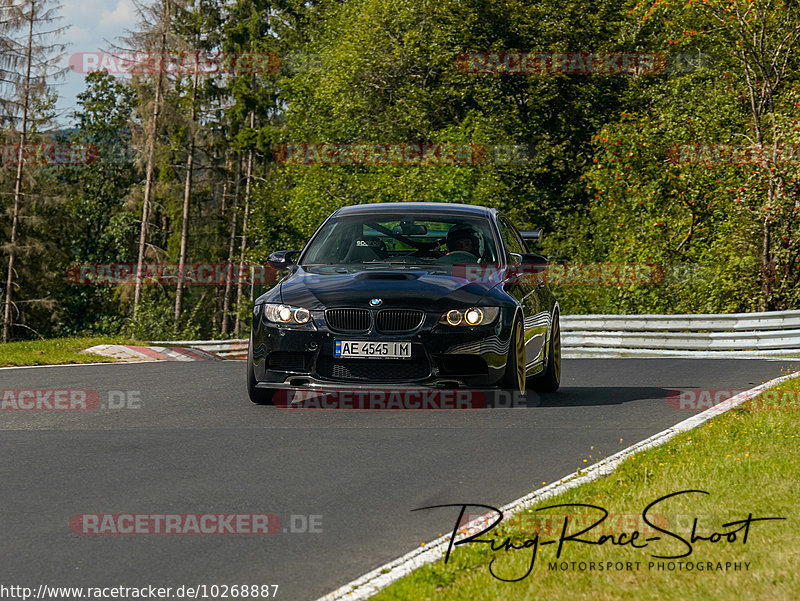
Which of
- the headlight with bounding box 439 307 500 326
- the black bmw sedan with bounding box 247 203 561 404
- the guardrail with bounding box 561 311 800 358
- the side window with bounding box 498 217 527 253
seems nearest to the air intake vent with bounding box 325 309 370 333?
the black bmw sedan with bounding box 247 203 561 404

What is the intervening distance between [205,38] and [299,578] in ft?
184

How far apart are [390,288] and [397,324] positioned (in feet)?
1.16

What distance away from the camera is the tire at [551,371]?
37.5ft

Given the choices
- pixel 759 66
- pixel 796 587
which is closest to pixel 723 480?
pixel 796 587

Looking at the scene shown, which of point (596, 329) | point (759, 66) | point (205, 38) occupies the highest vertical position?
point (205, 38)

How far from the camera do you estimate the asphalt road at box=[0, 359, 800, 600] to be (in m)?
4.90

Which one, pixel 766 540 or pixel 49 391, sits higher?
pixel 766 540

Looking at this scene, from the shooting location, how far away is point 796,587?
4168mm

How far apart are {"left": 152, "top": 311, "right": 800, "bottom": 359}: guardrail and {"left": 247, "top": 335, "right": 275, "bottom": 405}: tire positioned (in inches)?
518

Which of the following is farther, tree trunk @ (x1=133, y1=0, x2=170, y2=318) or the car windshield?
tree trunk @ (x1=133, y1=0, x2=170, y2=318)

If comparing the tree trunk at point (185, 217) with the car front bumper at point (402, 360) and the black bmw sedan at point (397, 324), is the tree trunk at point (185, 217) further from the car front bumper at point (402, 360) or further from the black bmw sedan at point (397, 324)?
the car front bumper at point (402, 360)

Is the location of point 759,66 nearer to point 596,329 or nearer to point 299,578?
point 596,329

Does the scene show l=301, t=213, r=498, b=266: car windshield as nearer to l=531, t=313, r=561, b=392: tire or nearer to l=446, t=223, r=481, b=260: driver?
l=446, t=223, r=481, b=260: driver

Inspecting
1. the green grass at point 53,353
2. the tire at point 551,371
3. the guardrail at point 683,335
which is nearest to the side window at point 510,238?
the tire at point 551,371
